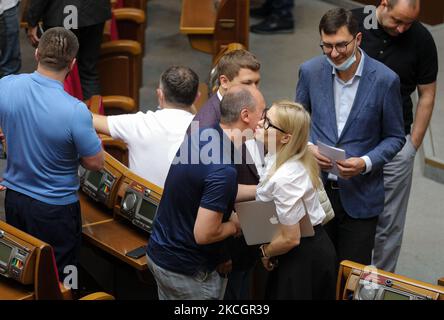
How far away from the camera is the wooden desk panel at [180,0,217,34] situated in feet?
19.4

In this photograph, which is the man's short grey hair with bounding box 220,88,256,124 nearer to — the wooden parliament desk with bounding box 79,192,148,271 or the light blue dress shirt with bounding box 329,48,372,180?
the light blue dress shirt with bounding box 329,48,372,180

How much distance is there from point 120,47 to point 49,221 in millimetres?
2184

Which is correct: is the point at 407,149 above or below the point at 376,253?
above

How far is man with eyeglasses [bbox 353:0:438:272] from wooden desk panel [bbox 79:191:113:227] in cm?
127

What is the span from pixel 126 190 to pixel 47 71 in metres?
0.63

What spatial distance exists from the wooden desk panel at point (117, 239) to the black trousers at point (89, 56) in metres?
1.70

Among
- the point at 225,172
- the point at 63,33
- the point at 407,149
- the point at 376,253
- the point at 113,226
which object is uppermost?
the point at 63,33

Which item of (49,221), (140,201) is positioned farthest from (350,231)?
(49,221)

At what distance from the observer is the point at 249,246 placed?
3650mm

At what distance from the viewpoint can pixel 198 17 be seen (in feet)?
20.0

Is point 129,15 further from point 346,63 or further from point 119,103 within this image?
point 346,63

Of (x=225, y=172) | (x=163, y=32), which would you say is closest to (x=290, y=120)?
(x=225, y=172)
